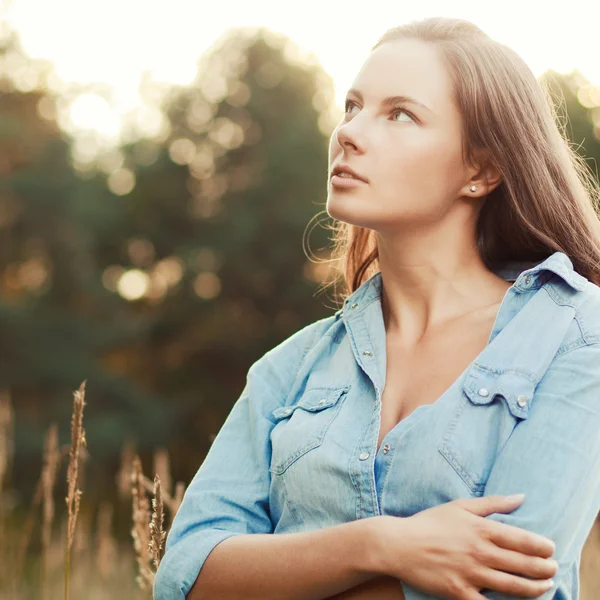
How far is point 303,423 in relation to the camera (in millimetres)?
2100

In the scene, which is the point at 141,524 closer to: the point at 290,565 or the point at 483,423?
the point at 290,565

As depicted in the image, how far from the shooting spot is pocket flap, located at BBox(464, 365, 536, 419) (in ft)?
6.09

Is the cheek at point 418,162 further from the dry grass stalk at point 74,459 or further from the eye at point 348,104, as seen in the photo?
the dry grass stalk at point 74,459

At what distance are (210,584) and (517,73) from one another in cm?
143

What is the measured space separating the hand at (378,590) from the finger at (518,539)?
26 centimetres

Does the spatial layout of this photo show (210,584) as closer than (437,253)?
Yes

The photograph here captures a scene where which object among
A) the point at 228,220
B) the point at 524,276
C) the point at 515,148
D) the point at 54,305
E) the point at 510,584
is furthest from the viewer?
the point at 228,220

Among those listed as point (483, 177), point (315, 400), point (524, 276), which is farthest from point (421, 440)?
point (483, 177)

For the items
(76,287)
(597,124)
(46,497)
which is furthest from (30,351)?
(46,497)

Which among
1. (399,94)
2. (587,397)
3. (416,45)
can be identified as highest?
(416,45)

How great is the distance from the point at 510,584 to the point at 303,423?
2.02 ft

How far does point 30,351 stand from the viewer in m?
20.7

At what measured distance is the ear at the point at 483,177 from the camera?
2283mm

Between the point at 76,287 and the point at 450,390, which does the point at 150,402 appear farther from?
the point at 450,390
